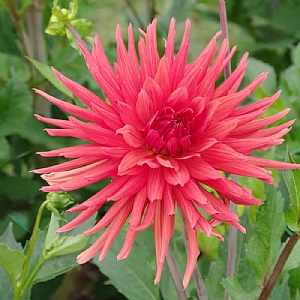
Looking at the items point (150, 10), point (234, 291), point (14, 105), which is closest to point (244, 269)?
point (234, 291)

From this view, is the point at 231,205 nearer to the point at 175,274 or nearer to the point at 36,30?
the point at 175,274

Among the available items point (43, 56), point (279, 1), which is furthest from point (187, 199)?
point (279, 1)

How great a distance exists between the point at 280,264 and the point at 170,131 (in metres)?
0.19

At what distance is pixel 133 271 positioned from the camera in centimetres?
74

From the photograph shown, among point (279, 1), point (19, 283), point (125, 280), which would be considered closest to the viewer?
point (19, 283)

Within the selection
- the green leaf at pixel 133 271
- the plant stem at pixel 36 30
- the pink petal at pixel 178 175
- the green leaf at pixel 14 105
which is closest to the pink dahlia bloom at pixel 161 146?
the pink petal at pixel 178 175

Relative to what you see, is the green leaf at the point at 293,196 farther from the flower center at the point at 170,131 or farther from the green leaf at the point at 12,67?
the green leaf at the point at 12,67

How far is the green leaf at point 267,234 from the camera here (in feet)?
1.99

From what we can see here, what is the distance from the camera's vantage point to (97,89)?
110 centimetres

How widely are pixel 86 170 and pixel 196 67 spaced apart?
0.14m

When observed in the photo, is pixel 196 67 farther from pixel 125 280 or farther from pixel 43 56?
pixel 43 56

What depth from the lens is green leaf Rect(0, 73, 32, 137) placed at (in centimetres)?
85

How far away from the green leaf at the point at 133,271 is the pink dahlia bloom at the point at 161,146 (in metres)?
0.23

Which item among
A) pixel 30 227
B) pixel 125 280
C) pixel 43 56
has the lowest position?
pixel 30 227
